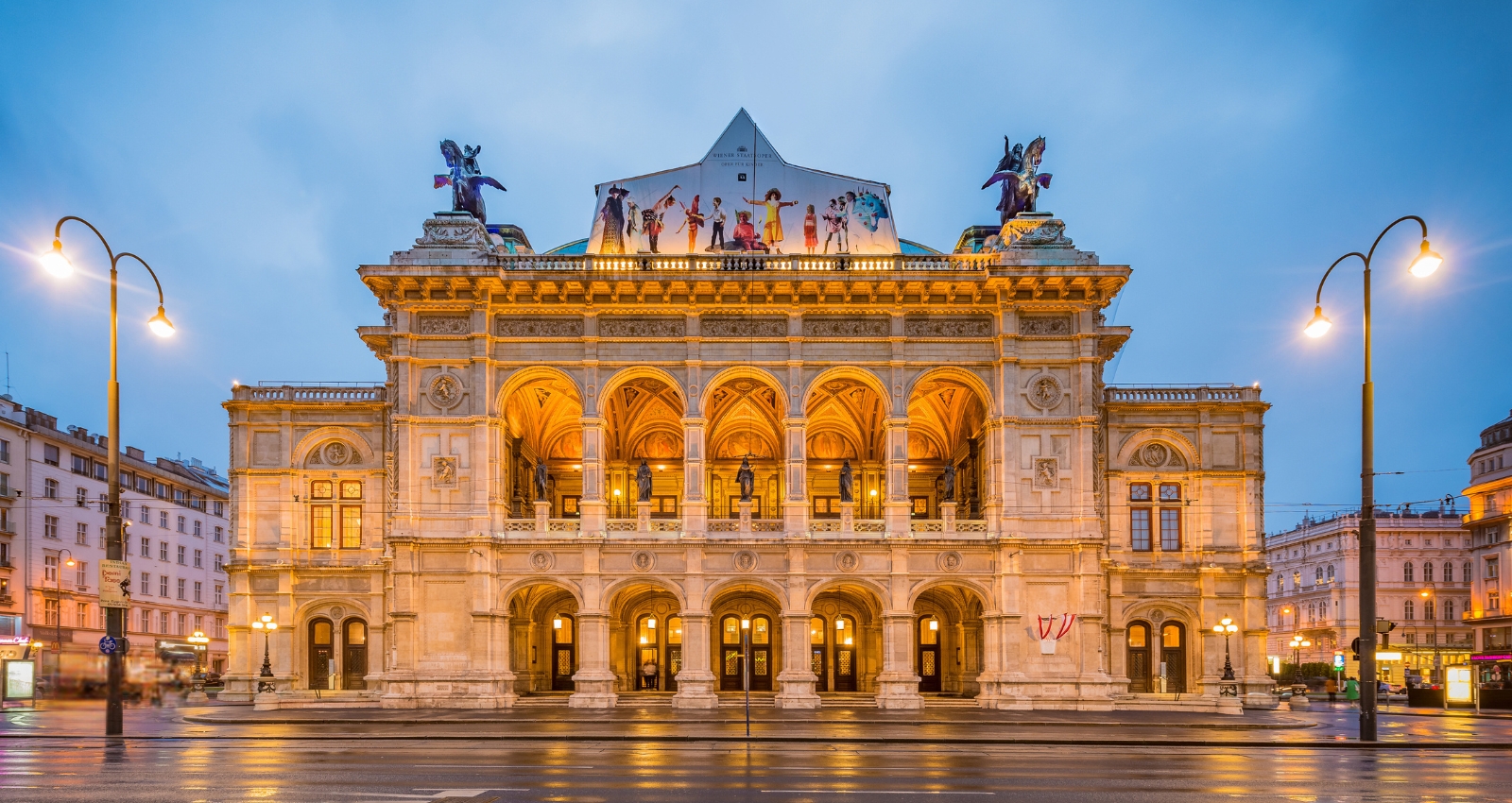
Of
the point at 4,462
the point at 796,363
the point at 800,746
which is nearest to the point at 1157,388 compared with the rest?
the point at 796,363

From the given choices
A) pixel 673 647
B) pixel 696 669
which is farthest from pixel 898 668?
pixel 673 647

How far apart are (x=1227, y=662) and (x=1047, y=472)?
916 centimetres

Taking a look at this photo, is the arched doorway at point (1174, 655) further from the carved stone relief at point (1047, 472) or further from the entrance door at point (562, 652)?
the entrance door at point (562, 652)

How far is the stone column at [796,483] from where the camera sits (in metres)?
42.2

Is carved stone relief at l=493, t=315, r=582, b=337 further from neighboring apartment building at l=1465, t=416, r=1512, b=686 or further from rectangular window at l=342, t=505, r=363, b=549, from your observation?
Result: neighboring apartment building at l=1465, t=416, r=1512, b=686

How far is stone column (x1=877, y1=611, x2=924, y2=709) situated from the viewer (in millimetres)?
41281

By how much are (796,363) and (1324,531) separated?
2971 inches

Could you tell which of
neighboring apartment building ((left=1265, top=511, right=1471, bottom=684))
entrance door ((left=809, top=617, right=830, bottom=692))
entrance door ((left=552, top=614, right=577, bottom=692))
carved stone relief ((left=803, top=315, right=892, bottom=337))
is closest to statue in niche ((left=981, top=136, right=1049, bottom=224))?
carved stone relief ((left=803, top=315, right=892, bottom=337))

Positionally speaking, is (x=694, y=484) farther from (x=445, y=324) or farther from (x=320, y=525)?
(x=320, y=525)

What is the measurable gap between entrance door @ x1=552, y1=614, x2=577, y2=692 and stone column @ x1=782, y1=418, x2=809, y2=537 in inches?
471

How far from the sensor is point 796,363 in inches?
1681

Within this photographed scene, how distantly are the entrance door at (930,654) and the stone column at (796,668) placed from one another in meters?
9.67

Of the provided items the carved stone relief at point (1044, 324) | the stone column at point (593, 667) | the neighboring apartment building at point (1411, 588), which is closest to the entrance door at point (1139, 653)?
the carved stone relief at point (1044, 324)

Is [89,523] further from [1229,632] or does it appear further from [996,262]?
[1229,632]
